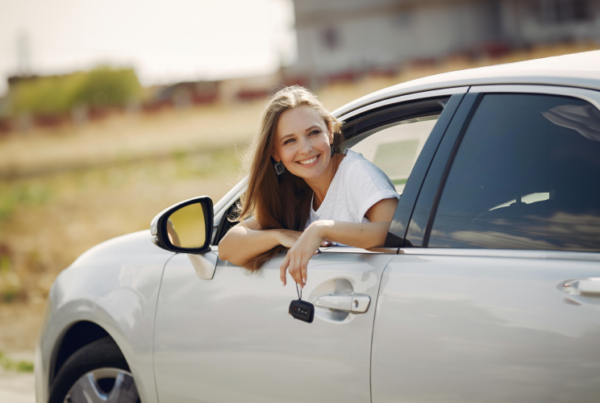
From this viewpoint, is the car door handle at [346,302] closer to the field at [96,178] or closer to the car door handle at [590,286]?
the car door handle at [590,286]

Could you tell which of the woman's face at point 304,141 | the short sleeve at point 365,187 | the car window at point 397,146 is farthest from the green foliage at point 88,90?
the short sleeve at point 365,187

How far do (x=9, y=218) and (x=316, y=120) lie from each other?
1316 cm

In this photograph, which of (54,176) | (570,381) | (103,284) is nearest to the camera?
(570,381)

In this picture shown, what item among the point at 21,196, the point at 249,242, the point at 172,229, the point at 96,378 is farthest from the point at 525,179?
the point at 21,196

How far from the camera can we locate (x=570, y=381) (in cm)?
148

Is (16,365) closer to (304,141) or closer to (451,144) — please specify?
(304,141)

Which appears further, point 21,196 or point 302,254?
point 21,196

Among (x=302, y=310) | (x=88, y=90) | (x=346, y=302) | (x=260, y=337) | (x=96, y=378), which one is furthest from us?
(x=88, y=90)

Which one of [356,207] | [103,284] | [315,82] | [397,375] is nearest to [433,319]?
[397,375]

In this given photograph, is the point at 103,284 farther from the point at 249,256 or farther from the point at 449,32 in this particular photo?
the point at 449,32

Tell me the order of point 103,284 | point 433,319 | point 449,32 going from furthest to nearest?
point 449,32 < point 103,284 < point 433,319

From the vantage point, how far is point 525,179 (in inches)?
69.9

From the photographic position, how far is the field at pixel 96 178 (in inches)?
377

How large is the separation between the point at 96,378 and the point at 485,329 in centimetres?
193
